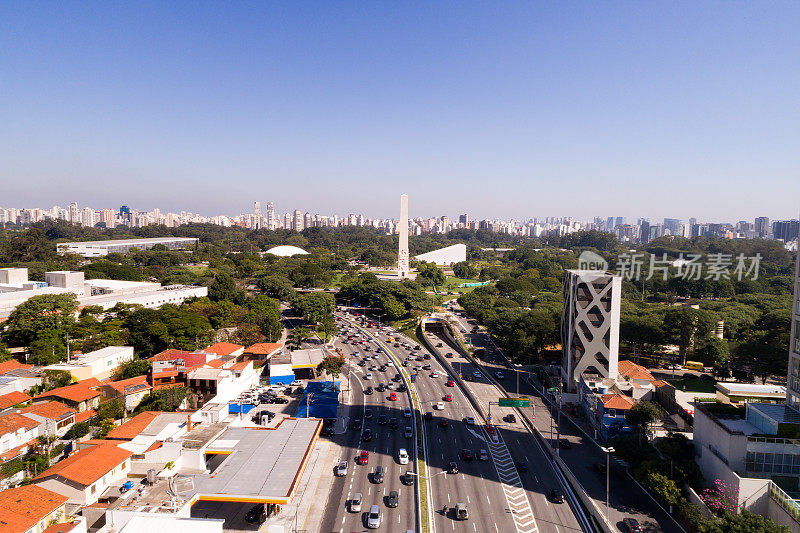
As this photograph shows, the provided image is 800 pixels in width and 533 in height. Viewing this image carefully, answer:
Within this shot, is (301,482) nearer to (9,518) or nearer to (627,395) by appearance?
(9,518)

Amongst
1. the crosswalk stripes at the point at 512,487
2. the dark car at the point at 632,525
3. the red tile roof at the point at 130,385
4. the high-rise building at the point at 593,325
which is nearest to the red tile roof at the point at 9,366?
the red tile roof at the point at 130,385

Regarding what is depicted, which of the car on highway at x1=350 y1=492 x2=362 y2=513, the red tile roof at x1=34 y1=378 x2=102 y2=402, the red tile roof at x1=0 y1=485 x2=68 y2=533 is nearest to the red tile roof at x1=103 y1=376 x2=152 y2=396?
the red tile roof at x1=34 y1=378 x2=102 y2=402

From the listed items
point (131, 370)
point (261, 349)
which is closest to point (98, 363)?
point (131, 370)

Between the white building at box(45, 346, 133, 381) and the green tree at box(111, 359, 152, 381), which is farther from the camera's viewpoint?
the green tree at box(111, 359, 152, 381)

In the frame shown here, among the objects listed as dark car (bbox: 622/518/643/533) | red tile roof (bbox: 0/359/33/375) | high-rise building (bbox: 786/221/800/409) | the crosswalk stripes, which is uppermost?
high-rise building (bbox: 786/221/800/409)

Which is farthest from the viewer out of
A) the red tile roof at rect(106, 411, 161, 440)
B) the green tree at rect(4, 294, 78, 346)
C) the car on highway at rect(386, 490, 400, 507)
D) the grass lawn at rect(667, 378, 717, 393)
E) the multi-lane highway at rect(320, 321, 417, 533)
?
the green tree at rect(4, 294, 78, 346)

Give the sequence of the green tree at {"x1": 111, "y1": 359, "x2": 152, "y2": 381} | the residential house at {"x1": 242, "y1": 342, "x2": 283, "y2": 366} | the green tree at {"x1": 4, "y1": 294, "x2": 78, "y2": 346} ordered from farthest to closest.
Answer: the residential house at {"x1": 242, "y1": 342, "x2": 283, "y2": 366} < the green tree at {"x1": 4, "y1": 294, "x2": 78, "y2": 346} < the green tree at {"x1": 111, "y1": 359, "x2": 152, "y2": 381}

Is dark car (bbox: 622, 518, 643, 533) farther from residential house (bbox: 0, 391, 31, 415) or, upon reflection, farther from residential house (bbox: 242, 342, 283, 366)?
residential house (bbox: 0, 391, 31, 415)
